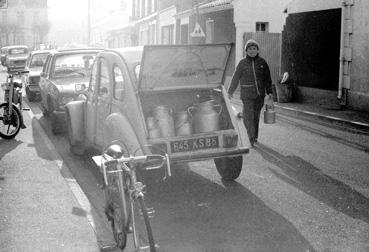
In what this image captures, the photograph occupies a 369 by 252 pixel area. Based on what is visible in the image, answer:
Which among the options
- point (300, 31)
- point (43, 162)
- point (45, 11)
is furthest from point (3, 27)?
point (43, 162)

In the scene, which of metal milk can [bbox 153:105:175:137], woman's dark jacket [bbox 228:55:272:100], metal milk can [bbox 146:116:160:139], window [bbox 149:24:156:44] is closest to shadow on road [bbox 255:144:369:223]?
woman's dark jacket [bbox 228:55:272:100]

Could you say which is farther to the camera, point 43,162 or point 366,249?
point 43,162

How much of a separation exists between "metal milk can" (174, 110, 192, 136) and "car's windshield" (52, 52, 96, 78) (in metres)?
6.14

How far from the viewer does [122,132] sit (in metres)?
6.65

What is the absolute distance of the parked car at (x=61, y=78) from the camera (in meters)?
11.3

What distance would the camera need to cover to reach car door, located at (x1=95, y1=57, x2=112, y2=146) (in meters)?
7.50

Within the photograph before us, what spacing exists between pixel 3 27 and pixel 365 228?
102657mm

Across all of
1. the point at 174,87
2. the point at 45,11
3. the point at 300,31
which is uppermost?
the point at 45,11

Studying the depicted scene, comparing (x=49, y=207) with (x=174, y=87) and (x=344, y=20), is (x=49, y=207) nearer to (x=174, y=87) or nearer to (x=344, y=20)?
(x=174, y=87)

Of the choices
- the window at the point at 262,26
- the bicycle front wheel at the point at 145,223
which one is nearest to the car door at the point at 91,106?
the bicycle front wheel at the point at 145,223

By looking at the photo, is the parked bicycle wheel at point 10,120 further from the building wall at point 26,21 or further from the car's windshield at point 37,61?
the building wall at point 26,21

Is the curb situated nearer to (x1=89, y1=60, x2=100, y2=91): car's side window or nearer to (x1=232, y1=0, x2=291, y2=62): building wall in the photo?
(x1=89, y1=60, x2=100, y2=91): car's side window

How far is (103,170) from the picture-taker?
4.33 m

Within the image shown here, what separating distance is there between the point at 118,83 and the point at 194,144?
143 centimetres
